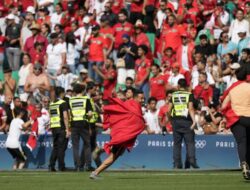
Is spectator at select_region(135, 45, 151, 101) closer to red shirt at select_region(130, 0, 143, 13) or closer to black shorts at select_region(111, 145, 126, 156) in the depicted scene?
red shirt at select_region(130, 0, 143, 13)

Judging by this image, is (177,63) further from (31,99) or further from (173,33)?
(31,99)

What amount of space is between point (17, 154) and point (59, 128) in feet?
7.91

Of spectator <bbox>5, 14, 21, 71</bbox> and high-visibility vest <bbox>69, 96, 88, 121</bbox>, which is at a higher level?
spectator <bbox>5, 14, 21, 71</bbox>

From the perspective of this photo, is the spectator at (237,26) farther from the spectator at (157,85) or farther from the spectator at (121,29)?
the spectator at (121,29)

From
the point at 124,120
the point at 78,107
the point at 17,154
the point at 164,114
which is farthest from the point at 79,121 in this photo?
→ the point at 124,120

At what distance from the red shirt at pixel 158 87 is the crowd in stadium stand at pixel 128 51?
0.03 m

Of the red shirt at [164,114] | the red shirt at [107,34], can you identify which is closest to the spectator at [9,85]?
the red shirt at [107,34]

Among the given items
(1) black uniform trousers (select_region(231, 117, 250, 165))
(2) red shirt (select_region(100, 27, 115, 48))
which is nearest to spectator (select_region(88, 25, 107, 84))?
(2) red shirt (select_region(100, 27, 115, 48))

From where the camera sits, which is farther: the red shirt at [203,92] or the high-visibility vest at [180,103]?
the red shirt at [203,92]

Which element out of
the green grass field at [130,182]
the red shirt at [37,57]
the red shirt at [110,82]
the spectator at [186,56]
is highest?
the red shirt at [37,57]

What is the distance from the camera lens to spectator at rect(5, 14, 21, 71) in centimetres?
3631

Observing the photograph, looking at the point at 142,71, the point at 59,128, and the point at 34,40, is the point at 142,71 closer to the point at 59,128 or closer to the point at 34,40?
the point at 34,40

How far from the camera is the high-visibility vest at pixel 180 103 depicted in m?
27.7

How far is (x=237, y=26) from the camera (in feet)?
108
